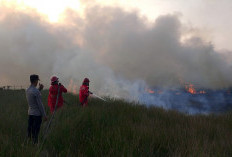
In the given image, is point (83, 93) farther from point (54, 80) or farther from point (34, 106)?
point (34, 106)

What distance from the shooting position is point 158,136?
5.33m

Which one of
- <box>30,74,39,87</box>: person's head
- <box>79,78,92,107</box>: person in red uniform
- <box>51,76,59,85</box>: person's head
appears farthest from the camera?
<box>79,78,92,107</box>: person in red uniform

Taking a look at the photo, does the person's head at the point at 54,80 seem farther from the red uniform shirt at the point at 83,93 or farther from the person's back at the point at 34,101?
the person's back at the point at 34,101

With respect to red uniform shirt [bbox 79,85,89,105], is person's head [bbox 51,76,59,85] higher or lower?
higher

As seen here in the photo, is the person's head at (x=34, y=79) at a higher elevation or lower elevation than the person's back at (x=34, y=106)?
higher

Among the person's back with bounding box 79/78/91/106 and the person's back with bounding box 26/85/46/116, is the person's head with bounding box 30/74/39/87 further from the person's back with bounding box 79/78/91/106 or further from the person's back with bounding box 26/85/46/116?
the person's back with bounding box 79/78/91/106

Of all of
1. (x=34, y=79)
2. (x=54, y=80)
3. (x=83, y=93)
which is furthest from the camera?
(x=83, y=93)

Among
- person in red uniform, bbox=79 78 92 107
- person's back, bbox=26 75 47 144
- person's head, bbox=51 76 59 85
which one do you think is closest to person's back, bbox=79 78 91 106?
person in red uniform, bbox=79 78 92 107

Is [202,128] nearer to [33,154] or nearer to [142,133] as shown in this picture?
[142,133]

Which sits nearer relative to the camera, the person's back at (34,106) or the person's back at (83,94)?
the person's back at (34,106)

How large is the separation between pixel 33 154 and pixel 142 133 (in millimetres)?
2773

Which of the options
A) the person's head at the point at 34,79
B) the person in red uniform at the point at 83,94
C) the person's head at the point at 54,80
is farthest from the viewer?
the person in red uniform at the point at 83,94

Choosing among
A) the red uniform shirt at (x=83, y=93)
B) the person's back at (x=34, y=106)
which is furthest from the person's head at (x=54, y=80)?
the person's back at (x=34, y=106)

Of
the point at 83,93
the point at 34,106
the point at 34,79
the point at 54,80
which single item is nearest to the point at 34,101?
the point at 34,106
